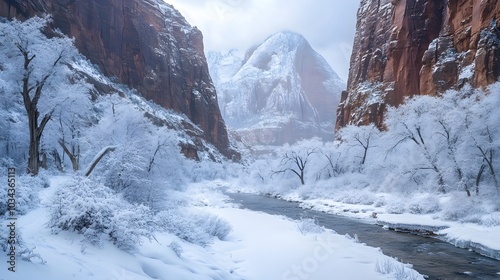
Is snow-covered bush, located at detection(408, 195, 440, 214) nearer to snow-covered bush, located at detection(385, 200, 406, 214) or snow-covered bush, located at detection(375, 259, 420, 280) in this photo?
snow-covered bush, located at detection(385, 200, 406, 214)

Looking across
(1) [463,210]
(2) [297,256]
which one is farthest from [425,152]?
(2) [297,256]

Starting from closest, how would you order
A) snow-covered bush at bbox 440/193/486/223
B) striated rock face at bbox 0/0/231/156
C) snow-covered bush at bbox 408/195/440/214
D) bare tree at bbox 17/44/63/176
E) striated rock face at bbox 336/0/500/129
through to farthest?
bare tree at bbox 17/44/63/176, snow-covered bush at bbox 440/193/486/223, snow-covered bush at bbox 408/195/440/214, striated rock face at bbox 336/0/500/129, striated rock face at bbox 0/0/231/156

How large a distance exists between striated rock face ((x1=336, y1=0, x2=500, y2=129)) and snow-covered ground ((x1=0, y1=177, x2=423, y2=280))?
4004 cm

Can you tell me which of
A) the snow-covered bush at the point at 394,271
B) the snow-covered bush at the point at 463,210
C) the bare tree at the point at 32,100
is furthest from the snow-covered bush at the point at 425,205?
the bare tree at the point at 32,100

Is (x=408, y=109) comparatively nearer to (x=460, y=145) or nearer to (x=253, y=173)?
(x=460, y=145)

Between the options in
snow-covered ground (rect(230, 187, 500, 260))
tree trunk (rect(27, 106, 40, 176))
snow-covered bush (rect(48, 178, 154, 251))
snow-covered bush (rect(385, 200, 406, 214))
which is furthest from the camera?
snow-covered bush (rect(385, 200, 406, 214))

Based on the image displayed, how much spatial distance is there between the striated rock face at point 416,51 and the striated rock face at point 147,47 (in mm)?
68123

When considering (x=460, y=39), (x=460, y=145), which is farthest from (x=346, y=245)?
(x=460, y=39)

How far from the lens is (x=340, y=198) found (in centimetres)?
3356

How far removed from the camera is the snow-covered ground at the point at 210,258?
4.64 m

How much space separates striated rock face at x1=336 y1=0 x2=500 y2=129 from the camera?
40594 millimetres

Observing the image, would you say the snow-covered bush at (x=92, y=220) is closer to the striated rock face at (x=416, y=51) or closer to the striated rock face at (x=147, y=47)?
the striated rock face at (x=416, y=51)

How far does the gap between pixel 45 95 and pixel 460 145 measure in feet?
92.3

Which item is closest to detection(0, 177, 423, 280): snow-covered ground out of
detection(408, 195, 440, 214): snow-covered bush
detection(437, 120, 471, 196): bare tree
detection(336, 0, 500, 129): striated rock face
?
detection(408, 195, 440, 214): snow-covered bush
